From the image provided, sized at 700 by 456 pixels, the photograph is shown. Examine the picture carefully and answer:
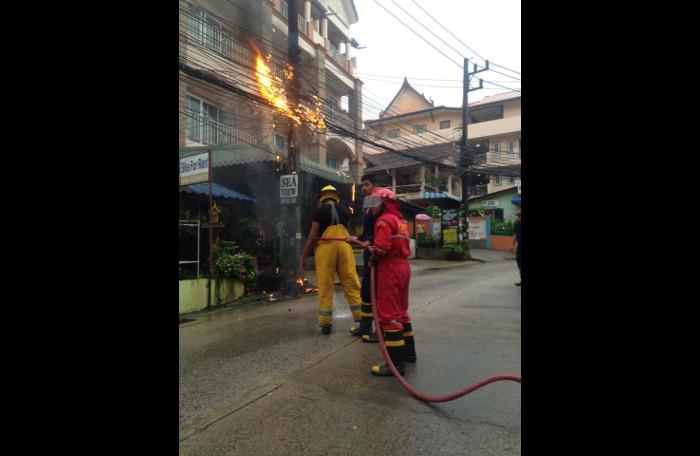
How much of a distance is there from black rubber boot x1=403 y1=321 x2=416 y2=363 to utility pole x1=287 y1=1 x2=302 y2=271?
4646 mm

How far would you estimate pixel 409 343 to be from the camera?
10.6 feet

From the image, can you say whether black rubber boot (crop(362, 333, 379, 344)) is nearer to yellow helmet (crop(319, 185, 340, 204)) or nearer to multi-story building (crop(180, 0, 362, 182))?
yellow helmet (crop(319, 185, 340, 204))

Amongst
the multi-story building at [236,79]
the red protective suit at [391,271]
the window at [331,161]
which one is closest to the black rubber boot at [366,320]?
the red protective suit at [391,271]

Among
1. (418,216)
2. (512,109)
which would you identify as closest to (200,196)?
(418,216)

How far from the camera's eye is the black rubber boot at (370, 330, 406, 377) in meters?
2.96

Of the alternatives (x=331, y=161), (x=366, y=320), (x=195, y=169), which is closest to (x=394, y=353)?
(x=366, y=320)

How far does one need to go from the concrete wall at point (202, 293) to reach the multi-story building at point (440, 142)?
58.1 ft

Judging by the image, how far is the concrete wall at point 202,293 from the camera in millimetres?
6129

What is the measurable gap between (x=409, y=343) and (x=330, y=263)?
4.52ft
